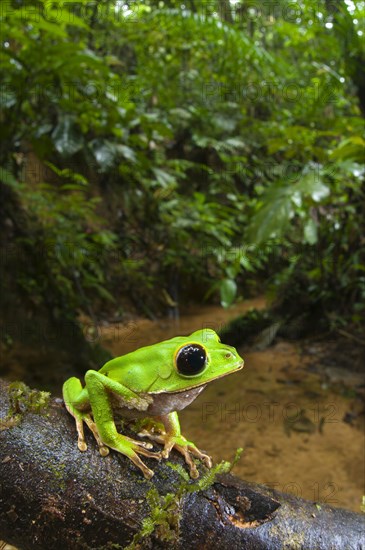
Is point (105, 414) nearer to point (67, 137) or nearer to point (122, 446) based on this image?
point (122, 446)

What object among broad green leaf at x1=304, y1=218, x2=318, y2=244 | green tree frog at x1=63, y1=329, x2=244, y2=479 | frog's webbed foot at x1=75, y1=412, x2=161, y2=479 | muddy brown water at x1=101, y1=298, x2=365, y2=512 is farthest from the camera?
broad green leaf at x1=304, y1=218, x2=318, y2=244

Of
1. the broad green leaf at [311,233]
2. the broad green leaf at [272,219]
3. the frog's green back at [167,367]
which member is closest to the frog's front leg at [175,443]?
the frog's green back at [167,367]

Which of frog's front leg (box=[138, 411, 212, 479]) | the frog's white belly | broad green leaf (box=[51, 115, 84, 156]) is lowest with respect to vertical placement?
frog's front leg (box=[138, 411, 212, 479])

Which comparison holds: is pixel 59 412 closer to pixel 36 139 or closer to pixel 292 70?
pixel 36 139

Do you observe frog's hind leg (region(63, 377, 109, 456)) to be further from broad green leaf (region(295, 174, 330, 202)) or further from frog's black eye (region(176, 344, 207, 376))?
Result: broad green leaf (region(295, 174, 330, 202))

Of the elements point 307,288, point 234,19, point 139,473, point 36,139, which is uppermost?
point 234,19

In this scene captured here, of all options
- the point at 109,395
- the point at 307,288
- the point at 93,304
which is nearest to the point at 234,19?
the point at 307,288

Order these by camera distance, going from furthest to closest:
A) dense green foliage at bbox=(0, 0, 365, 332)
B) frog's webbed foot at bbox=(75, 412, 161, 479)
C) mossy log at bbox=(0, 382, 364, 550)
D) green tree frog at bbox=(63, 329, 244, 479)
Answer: dense green foliage at bbox=(0, 0, 365, 332), green tree frog at bbox=(63, 329, 244, 479), frog's webbed foot at bbox=(75, 412, 161, 479), mossy log at bbox=(0, 382, 364, 550)

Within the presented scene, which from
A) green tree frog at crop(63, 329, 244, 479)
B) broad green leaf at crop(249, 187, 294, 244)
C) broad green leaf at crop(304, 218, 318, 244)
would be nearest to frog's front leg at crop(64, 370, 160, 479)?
green tree frog at crop(63, 329, 244, 479)
